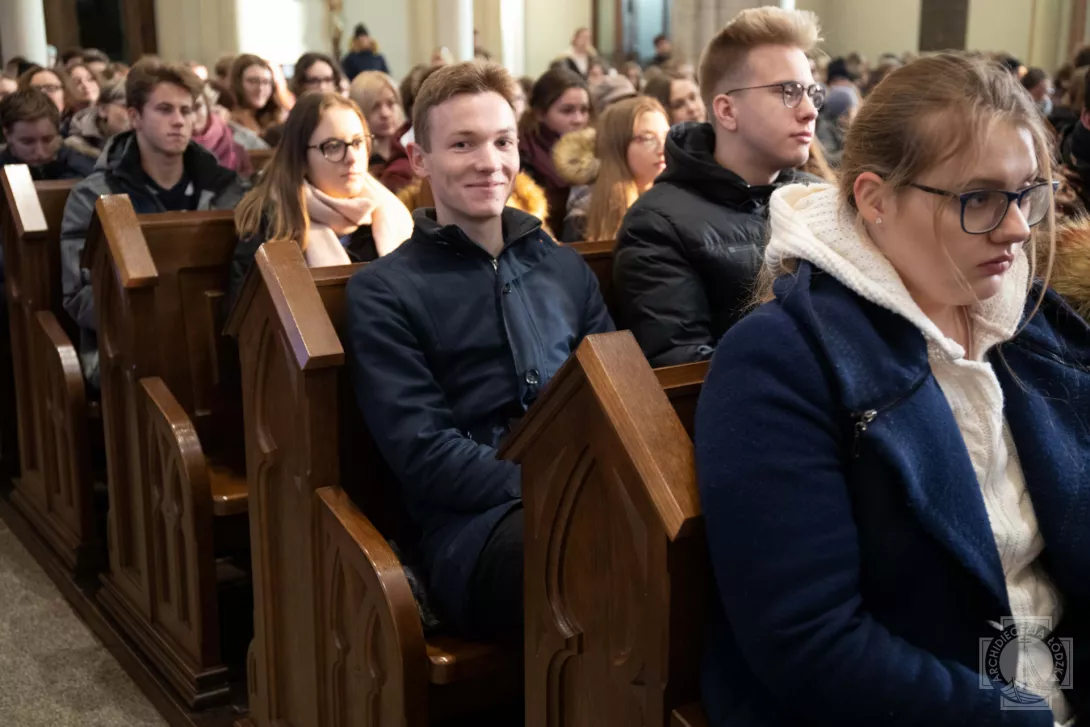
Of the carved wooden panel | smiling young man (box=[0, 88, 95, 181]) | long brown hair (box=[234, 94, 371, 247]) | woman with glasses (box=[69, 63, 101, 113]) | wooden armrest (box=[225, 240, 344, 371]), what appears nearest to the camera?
the carved wooden panel

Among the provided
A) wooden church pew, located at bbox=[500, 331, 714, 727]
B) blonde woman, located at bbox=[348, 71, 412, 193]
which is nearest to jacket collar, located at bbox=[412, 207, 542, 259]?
wooden church pew, located at bbox=[500, 331, 714, 727]

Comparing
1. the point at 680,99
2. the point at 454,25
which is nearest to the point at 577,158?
the point at 680,99

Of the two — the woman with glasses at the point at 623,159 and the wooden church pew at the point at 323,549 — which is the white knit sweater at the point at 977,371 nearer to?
the wooden church pew at the point at 323,549

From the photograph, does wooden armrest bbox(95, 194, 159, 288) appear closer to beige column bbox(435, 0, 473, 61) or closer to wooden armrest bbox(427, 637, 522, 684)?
wooden armrest bbox(427, 637, 522, 684)

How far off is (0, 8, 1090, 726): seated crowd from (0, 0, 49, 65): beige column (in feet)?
34.2

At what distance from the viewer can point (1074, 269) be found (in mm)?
1760

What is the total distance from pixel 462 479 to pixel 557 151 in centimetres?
255

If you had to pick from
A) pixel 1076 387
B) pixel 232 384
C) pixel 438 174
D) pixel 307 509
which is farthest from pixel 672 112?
pixel 1076 387

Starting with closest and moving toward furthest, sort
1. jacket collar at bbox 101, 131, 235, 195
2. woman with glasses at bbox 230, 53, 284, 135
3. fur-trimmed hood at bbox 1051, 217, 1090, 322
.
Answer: fur-trimmed hood at bbox 1051, 217, 1090, 322 → jacket collar at bbox 101, 131, 235, 195 → woman with glasses at bbox 230, 53, 284, 135

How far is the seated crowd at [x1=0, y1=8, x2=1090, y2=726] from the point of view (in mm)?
1292

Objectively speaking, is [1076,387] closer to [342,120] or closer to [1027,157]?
[1027,157]

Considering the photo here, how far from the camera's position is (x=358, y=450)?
2.32 meters

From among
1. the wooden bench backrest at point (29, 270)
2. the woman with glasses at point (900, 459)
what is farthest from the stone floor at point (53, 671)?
the woman with glasses at point (900, 459)

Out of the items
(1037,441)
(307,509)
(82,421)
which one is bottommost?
(82,421)
